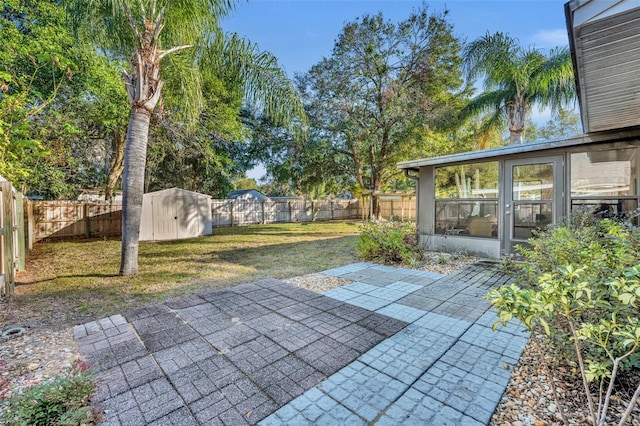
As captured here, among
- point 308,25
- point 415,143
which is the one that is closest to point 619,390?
point 308,25

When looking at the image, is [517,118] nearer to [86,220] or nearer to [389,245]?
[389,245]

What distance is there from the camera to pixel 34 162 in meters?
6.94

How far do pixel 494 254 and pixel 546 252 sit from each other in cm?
343

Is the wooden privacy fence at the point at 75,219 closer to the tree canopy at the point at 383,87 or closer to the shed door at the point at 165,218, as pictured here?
the shed door at the point at 165,218

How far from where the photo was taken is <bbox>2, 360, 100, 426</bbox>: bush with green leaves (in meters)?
1.61

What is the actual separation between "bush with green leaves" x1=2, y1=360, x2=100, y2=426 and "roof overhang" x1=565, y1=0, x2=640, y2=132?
4.09 m

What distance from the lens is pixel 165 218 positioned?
10180 mm

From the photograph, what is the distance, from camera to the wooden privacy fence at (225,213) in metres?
9.84

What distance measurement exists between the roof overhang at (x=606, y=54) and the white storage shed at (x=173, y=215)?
1054cm

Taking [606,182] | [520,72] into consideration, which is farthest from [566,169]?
[520,72]

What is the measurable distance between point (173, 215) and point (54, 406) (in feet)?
31.2

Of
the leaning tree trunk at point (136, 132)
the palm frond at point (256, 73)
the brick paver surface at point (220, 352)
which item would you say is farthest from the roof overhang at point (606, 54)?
the leaning tree trunk at point (136, 132)

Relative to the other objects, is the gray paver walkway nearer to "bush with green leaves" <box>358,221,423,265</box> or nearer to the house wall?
"bush with green leaves" <box>358,221,423,265</box>

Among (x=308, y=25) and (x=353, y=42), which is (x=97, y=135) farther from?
(x=353, y=42)
